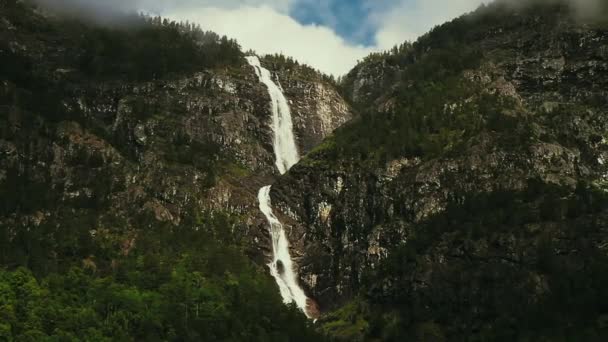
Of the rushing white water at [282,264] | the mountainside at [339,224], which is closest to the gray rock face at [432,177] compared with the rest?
the mountainside at [339,224]

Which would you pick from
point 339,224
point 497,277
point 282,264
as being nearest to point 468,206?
point 497,277

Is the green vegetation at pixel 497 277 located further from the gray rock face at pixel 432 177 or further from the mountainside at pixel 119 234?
the mountainside at pixel 119 234

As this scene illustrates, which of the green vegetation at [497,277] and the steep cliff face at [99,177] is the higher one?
the steep cliff face at [99,177]

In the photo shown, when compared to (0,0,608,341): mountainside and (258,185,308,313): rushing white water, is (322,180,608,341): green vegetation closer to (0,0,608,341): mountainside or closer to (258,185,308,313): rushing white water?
(0,0,608,341): mountainside

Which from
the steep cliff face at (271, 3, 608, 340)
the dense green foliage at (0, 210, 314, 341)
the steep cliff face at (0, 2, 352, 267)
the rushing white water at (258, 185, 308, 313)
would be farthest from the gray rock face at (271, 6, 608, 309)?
the dense green foliage at (0, 210, 314, 341)

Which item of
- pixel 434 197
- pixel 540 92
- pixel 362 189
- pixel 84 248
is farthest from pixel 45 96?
pixel 540 92

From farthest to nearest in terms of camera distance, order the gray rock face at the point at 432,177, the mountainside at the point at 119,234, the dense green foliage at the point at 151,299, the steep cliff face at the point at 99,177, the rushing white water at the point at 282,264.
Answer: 1. the rushing white water at the point at 282,264
2. the gray rock face at the point at 432,177
3. the steep cliff face at the point at 99,177
4. the mountainside at the point at 119,234
5. the dense green foliage at the point at 151,299

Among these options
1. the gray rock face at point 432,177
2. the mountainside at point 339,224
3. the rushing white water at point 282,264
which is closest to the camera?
the mountainside at point 339,224

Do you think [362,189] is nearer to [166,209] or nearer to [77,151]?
[166,209]
